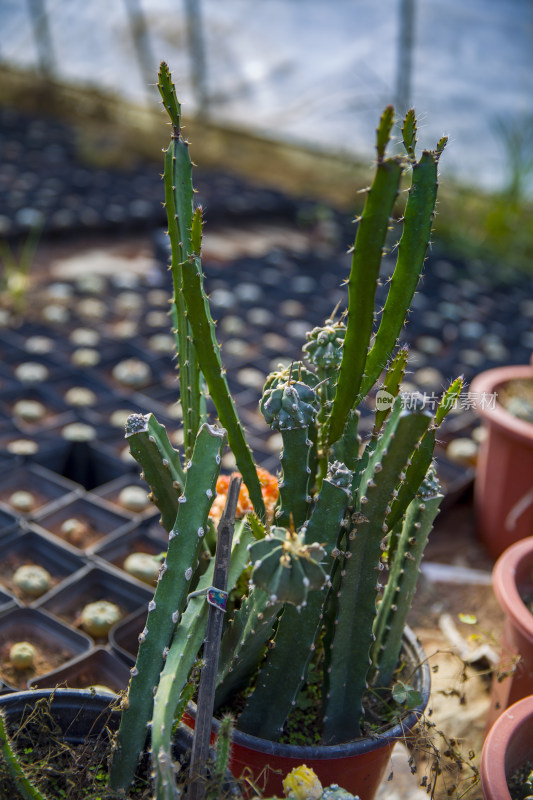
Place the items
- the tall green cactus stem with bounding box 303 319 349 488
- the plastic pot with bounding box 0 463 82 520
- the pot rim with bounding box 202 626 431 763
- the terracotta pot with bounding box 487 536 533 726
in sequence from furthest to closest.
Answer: the plastic pot with bounding box 0 463 82 520, the terracotta pot with bounding box 487 536 533 726, the tall green cactus stem with bounding box 303 319 349 488, the pot rim with bounding box 202 626 431 763

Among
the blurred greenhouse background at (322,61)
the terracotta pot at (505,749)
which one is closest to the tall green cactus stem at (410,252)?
the terracotta pot at (505,749)

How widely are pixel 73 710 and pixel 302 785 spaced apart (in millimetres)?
375

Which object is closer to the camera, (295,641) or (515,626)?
(295,641)

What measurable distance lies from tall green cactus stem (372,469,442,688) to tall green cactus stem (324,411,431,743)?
122mm

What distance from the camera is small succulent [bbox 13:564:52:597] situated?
2.00m

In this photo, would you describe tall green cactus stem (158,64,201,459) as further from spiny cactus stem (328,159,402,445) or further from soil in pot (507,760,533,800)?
soil in pot (507,760,533,800)

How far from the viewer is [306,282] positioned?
4.52 meters

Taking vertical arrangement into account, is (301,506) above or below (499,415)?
above

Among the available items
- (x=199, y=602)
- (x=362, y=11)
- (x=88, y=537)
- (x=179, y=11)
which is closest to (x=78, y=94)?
(x=179, y=11)

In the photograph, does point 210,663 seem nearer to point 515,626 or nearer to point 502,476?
point 515,626

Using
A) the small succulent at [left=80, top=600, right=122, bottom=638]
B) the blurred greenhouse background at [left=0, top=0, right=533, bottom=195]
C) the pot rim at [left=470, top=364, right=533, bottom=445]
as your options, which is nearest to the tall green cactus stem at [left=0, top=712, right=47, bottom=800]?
the small succulent at [left=80, top=600, right=122, bottom=638]

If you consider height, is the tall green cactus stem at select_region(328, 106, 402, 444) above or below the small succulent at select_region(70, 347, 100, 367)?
above

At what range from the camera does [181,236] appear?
1215 millimetres

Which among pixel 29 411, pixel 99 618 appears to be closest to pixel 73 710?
pixel 99 618
